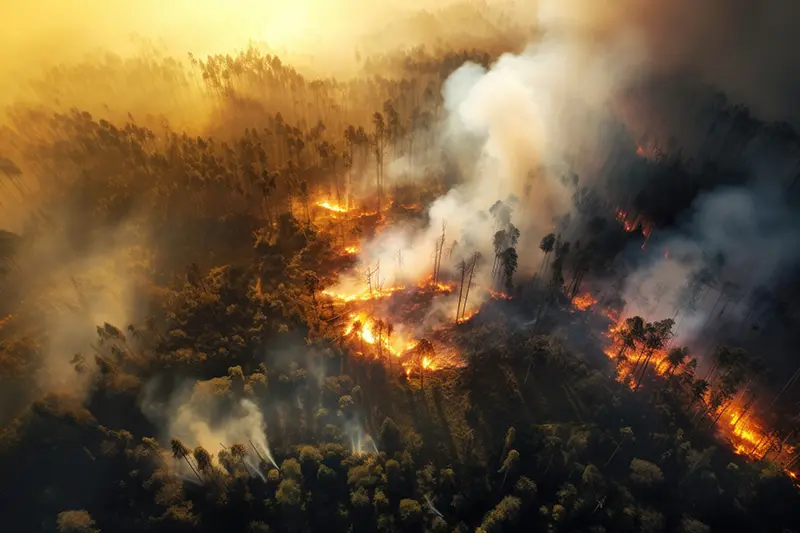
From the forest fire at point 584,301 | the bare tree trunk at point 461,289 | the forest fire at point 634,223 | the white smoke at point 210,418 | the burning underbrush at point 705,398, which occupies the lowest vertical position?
the burning underbrush at point 705,398

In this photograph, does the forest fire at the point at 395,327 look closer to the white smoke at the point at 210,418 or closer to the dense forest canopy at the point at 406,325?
the dense forest canopy at the point at 406,325

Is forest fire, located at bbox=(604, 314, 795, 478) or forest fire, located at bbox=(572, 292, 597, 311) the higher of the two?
forest fire, located at bbox=(572, 292, 597, 311)

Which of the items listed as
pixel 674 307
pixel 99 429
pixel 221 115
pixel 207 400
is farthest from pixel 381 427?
pixel 221 115

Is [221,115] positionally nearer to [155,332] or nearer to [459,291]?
Result: [155,332]

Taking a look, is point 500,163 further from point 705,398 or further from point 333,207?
point 705,398

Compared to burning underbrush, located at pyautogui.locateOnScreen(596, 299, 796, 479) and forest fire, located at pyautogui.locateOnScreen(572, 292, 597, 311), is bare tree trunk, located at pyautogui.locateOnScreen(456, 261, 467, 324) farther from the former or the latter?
burning underbrush, located at pyautogui.locateOnScreen(596, 299, 796, 479)

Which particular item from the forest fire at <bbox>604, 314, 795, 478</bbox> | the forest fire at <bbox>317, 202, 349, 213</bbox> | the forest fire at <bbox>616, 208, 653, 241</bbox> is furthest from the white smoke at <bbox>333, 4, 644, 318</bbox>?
the forest fire at <bbox>604, 314, 795, 478</bbox>

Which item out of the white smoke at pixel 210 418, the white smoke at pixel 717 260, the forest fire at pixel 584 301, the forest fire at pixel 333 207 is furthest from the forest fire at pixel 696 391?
the forest fire at pixel 333 207

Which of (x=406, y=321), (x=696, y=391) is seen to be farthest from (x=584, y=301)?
(x=406, y=321)
